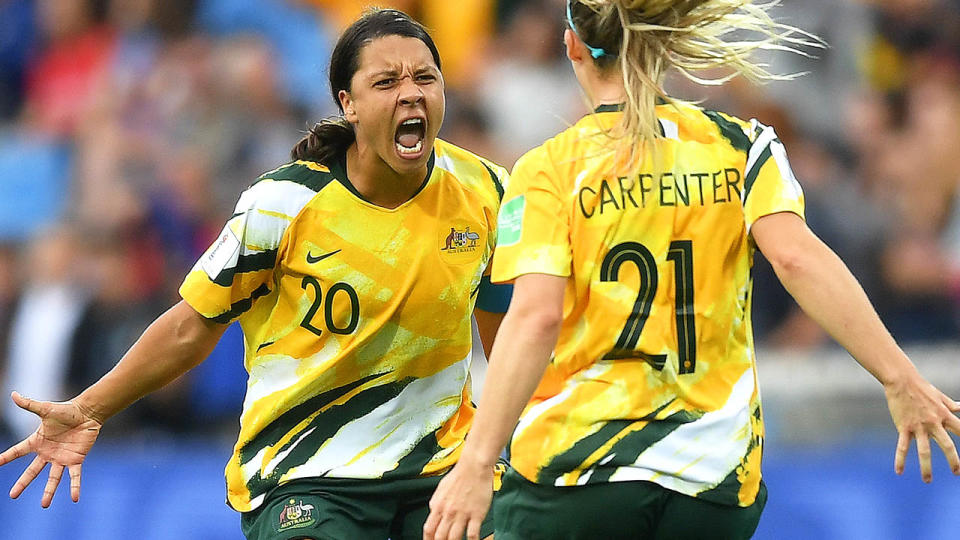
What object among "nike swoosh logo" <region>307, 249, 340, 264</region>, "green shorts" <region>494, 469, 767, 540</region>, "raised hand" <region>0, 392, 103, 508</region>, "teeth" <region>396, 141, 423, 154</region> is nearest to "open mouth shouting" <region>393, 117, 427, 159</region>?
"teeth" <region>396, 141, 423, 154</region>

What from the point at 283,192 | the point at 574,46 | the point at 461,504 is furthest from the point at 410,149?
the point at 461,504

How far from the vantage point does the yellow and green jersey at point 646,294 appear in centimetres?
342

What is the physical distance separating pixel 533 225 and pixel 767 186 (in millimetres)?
566

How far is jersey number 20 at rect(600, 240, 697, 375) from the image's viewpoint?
11.2 feet

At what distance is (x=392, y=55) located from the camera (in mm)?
4234

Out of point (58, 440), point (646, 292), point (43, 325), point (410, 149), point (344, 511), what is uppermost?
point (410, 149)

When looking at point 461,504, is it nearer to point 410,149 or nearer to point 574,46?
point 574,46

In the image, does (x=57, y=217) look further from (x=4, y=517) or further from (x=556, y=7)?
(x=556, y=7)

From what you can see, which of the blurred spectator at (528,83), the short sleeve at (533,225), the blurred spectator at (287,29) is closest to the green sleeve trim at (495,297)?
the short sleeve at (533,225)

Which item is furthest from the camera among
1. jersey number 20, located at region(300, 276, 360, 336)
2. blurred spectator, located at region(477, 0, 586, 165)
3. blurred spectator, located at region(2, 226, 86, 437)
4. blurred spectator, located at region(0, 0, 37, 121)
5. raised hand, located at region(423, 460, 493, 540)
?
blurred spectator, located at region(0, 0, 37, 121)

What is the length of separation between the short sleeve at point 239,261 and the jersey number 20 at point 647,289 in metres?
1.19

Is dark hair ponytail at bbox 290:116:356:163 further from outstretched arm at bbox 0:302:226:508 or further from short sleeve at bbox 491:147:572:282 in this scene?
short sleeve at bbox 491:147:572:282

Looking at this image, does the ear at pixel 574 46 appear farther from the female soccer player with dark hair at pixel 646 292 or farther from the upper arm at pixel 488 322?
the upper arm at pixel 488 322

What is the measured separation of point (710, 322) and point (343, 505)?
1.35m
